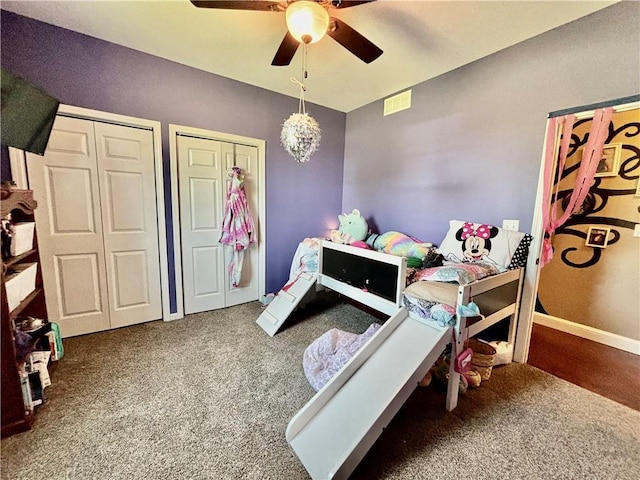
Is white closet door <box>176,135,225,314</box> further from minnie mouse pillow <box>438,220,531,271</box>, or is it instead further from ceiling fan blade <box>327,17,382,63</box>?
minnie mouse pillow <box>438,220,531,271</box>

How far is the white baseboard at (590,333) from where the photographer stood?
227 cm

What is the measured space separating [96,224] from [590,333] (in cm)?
473

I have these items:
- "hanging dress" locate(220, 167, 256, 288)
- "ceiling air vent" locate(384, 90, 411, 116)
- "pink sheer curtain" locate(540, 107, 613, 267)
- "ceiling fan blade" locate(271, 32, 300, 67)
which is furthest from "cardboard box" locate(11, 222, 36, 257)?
"pink sheer curtain" locate(540, 107, 613, 267)

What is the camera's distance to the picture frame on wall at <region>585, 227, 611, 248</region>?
8.00 feet

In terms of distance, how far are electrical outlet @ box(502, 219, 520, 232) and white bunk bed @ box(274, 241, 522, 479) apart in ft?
1.21

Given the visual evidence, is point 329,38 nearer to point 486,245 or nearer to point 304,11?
point 304,11

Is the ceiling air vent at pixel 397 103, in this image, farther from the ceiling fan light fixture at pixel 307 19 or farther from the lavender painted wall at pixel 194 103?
the ceiling fan light fixture at pixel 307 19

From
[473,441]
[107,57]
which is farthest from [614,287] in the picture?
[107,57]

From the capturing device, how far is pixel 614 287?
7.88 ft

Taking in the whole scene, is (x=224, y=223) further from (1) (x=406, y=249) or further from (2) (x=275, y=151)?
(1) (x=406, y=249)

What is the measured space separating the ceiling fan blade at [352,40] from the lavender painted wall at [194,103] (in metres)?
1.59

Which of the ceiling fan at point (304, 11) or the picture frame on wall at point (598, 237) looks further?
the picture frame on wall at point (598, 237)

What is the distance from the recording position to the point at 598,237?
8.13 feet

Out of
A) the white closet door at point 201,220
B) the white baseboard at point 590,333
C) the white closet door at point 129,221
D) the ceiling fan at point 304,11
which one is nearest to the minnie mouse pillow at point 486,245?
the white baseboard at point 590,333
